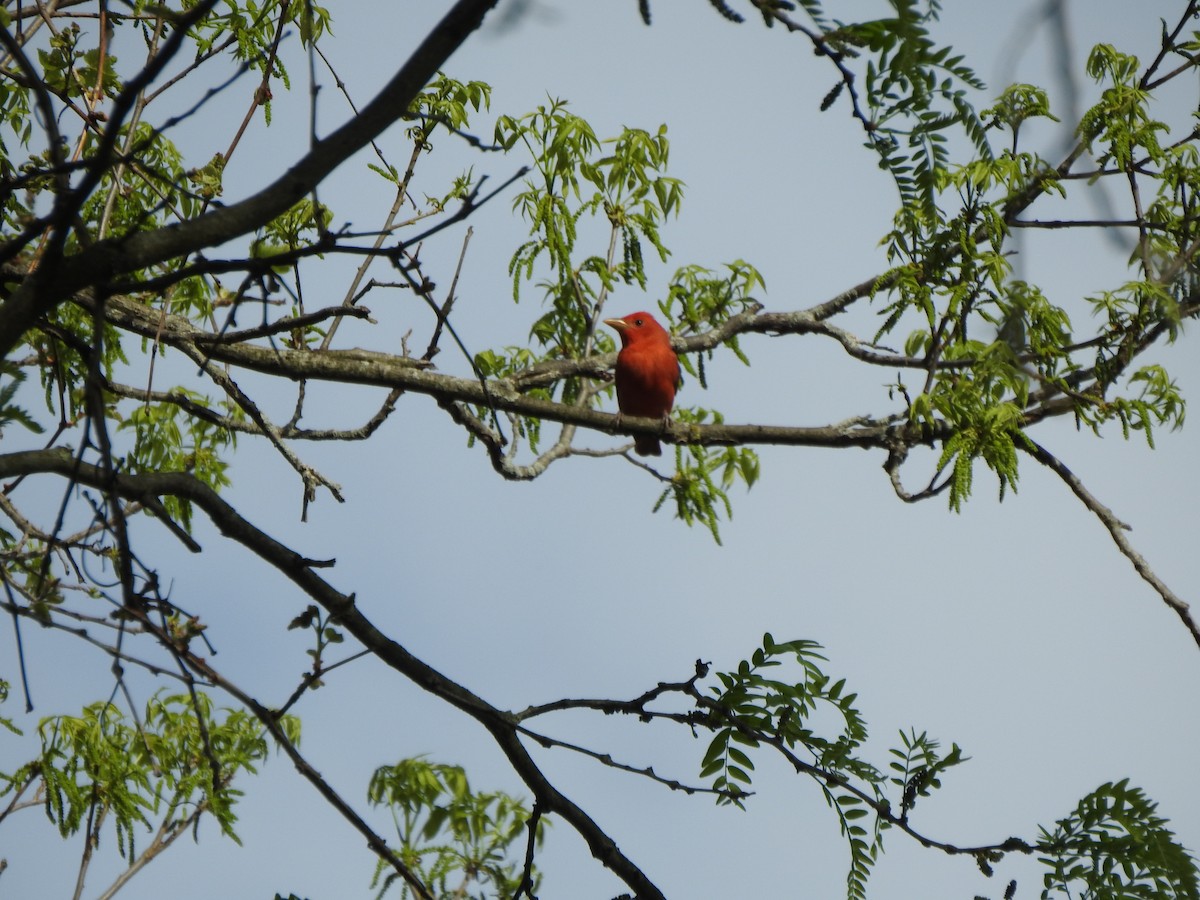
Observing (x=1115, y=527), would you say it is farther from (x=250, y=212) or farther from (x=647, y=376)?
(x=647, y=376)

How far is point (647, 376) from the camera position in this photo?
8.00 meters

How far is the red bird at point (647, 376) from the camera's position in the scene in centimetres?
798

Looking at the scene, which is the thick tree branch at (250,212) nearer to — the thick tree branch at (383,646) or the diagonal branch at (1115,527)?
the thick tree branch at (383,646)

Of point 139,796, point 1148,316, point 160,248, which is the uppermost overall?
point 1148,316

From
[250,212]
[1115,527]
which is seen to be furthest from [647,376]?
[250,212]

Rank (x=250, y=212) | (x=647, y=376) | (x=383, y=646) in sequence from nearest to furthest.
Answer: (x=250, y=212)
(x=383, y=646)
(x=647, y=376)

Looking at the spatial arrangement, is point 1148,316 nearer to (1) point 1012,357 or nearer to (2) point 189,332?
(1) point 1012,357

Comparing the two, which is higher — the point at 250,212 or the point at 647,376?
the point at 647,376

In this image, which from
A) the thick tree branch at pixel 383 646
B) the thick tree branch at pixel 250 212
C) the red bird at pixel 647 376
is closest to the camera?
the thick tree branch at pixel 250 212

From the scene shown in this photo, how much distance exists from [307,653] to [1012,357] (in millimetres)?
1657

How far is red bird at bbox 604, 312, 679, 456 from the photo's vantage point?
798cm

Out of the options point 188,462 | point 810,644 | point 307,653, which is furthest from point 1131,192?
point 188,462

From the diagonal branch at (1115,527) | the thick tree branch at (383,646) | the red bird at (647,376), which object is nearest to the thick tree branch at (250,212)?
the thick tree branch at (383,646)

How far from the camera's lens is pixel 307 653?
2602mm
